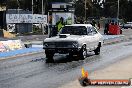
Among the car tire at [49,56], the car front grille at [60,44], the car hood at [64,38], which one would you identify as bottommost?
the car tire at [49,56]

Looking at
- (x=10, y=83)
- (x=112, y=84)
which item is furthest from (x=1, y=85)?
(x=112, y=84)

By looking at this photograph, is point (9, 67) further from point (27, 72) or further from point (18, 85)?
point (18, 85)

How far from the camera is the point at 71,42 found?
1942 cm

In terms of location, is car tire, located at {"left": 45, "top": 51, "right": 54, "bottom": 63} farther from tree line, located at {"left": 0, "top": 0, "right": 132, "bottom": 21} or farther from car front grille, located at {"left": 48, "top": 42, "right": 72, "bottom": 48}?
tree line, located at {"left": 0, "top": 0, "right": 132, "bottom": 21}

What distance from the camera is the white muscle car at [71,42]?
1942 cm

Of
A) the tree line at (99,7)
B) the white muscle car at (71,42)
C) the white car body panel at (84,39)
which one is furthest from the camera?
the tree line at (99,7)

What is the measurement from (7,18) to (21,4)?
2284 inches

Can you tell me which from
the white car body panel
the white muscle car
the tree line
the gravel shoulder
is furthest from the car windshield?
the tree line

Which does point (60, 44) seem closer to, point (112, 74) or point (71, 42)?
point (71, 42)

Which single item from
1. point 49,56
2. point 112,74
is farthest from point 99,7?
point 112,74

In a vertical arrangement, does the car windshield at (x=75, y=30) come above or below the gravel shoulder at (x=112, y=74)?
above

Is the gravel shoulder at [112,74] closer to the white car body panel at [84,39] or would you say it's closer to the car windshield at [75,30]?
the white car body panel at [84,39]

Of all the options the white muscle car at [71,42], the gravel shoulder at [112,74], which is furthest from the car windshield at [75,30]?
the gravel shoulder at [112,74]

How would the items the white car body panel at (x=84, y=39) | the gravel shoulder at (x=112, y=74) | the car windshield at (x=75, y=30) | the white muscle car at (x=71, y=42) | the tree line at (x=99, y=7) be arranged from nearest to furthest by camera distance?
the gravel shoulder at (x=112, y=74)
the white muscle car at (x=71, y=42)
the white car body panel at (x=84, y=39)
the car windshield at (x=75, y=30)
the tree line at (x=99, y=7)
